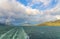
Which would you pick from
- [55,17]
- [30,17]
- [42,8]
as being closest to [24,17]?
[30,17]

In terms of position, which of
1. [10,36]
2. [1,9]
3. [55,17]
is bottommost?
[10,36]

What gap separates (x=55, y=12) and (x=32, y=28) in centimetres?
60

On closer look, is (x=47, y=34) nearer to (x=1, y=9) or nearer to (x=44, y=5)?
(x=44, y=5)

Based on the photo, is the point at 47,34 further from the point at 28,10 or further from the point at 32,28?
the point at 28,10

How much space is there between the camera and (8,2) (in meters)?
2.96

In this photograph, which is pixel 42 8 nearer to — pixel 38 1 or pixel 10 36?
pixel 38 1

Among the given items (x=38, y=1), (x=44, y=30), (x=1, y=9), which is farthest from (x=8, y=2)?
(x=44, y=30)

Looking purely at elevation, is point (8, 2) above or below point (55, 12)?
above

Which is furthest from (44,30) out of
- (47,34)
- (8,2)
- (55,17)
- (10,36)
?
(8,2)

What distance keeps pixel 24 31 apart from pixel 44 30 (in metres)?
0.43

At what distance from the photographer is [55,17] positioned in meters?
2.98

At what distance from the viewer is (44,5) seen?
2984mm

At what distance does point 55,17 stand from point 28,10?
602mm

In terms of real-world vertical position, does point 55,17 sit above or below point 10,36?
above
